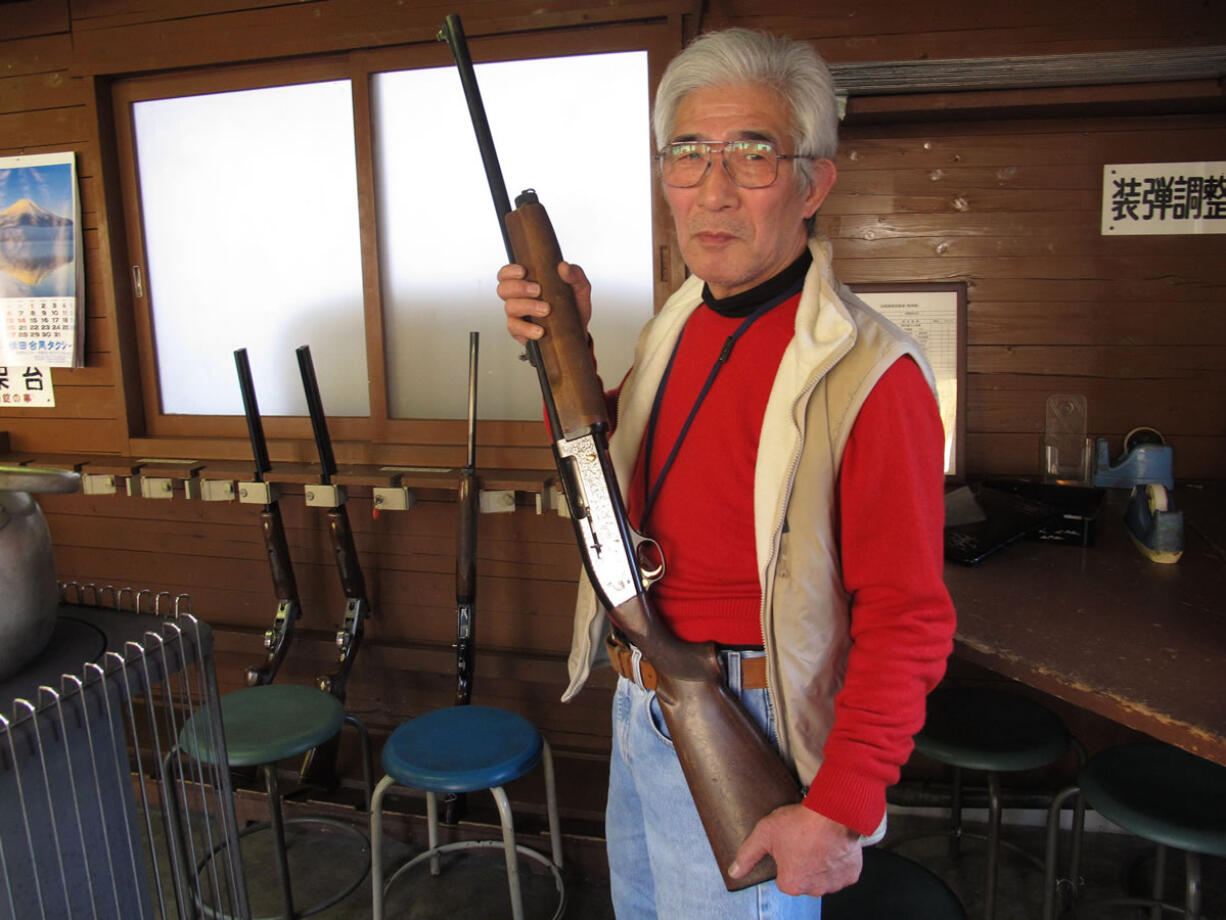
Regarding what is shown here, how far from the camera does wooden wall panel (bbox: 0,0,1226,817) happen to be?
2.06m

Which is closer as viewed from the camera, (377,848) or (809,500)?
(809,500)

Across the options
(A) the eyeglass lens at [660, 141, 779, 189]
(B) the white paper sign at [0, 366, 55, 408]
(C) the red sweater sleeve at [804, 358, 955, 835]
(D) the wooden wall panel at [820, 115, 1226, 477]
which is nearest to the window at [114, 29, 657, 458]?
(B) the white paper sign at [0, 366, 55, 408]

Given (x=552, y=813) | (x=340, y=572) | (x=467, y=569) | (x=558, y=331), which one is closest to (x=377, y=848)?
(x=552, y=813)

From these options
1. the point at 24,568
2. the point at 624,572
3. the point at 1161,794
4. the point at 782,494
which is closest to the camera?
the point at 24,568

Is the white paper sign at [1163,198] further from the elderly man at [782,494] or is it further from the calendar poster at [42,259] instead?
the calendar poster at [42,259]

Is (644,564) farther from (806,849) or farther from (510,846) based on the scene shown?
(510,846)

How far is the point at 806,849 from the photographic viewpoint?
919 millimetres

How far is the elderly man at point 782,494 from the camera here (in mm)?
909

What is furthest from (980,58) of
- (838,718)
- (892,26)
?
(838,718)

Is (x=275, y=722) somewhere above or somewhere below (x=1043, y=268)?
below

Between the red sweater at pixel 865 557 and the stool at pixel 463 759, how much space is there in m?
0.79

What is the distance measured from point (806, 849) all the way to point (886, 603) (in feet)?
0.92

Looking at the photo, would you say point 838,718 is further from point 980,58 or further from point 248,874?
point 248,874

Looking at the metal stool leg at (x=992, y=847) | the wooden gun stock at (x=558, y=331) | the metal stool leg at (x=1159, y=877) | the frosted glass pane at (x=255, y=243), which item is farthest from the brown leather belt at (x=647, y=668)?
the frosted glass pane at (x=255, y=243)
